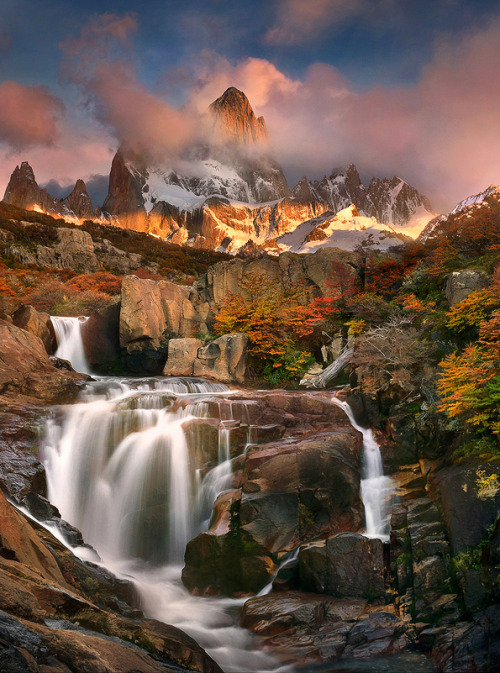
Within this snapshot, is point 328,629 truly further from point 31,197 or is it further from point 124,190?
point 31,197

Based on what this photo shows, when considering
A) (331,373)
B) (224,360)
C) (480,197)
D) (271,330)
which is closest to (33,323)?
(224,360)

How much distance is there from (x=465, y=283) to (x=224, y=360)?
12.9 m

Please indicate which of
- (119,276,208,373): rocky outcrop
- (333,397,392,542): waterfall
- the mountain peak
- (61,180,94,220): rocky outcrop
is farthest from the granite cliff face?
(333,397,392,542): waterfall

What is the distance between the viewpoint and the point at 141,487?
548 inches

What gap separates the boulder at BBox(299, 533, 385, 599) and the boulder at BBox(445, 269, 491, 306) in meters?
10.5

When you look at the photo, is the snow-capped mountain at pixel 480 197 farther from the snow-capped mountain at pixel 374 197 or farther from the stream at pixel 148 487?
the snow-capped mountain at pixel 374 197

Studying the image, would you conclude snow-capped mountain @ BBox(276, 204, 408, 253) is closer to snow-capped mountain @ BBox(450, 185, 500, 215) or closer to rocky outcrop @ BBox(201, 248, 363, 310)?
snow-capped mountain @ BBox(450, 185, 500, 215)

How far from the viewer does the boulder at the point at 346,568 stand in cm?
987

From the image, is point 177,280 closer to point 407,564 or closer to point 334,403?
point 334,403

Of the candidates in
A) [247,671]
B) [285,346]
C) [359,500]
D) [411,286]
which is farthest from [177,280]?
[247,671]

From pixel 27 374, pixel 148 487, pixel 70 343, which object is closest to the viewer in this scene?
pixel 148 487

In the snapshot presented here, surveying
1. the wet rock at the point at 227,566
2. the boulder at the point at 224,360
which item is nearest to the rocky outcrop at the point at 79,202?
the boulder at the point at 224,360

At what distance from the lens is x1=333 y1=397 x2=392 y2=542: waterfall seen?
12039 mm

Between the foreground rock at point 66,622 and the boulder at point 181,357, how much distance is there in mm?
15171
